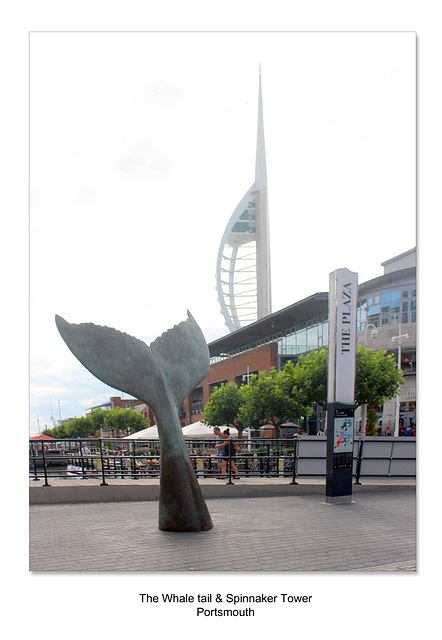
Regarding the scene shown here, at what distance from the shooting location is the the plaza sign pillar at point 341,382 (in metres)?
10.4

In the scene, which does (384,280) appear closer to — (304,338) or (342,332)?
(304,338)

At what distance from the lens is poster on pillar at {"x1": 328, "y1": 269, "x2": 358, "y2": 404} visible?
10.3 m

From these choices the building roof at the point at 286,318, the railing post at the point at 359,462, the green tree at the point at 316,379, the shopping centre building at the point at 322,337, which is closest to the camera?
the railing post at the point at 359,462

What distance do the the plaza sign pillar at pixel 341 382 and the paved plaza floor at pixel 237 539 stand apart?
0.60 m

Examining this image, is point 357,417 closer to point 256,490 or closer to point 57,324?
point 256,490

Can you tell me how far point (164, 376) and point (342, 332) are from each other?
412cm

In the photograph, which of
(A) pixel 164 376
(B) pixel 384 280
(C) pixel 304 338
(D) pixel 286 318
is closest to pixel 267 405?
(B) pixel 384 280

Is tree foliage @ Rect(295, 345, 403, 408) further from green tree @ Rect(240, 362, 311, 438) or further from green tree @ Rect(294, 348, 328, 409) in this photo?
green tree @ Rect(240, 362, 311, 438)

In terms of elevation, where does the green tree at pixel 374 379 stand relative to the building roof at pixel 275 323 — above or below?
below

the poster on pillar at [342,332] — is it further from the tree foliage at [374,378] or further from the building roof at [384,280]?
the building roof at [384,280]

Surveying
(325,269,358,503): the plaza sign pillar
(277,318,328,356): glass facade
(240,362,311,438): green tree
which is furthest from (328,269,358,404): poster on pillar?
(277,318,328,356): glass facade

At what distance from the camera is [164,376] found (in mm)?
7207

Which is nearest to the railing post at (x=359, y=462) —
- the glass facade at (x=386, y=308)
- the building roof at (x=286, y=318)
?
the building roof at (x=286, y=318)

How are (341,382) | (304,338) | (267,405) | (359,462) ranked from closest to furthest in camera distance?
(341,382) → (359,462) → (267,405) → (304,338)
